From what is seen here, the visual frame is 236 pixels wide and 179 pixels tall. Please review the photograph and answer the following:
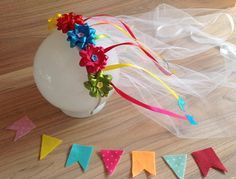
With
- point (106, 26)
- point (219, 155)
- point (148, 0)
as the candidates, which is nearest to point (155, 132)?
point (219, 155)

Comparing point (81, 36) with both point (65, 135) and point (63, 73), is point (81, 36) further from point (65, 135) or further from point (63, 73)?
point (65, 135)

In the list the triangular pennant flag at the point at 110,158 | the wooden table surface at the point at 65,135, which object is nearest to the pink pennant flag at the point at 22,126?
the wooden table surface at the point at 65,135

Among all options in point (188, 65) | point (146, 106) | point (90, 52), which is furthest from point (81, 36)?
point (188, 65)

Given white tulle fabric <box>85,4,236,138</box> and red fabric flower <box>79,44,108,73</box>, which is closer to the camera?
red fabric flower <box>79,44,108,73</box>

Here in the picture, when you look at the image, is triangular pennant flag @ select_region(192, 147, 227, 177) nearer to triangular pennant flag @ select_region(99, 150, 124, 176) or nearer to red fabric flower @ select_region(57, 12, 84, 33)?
triangular pennant flag @ select_region(99, 150, 124, 176)

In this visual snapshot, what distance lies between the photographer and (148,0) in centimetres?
87

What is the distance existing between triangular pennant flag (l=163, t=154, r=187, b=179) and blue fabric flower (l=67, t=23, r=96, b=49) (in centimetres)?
22

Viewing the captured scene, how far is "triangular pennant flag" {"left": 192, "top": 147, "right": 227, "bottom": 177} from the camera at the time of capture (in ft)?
1.80

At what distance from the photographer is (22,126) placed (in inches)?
23.0

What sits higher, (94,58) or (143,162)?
(94,58)

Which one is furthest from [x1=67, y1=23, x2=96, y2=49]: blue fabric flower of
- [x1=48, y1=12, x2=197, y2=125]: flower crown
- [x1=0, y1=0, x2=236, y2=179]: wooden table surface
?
[x1=0, y1=0, x2=236, y2=179]: wooden table surface

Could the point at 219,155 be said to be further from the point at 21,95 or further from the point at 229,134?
the point at 21,95

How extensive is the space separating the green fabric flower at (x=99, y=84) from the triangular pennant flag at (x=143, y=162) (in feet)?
0.39

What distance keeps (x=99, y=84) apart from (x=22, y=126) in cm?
17
